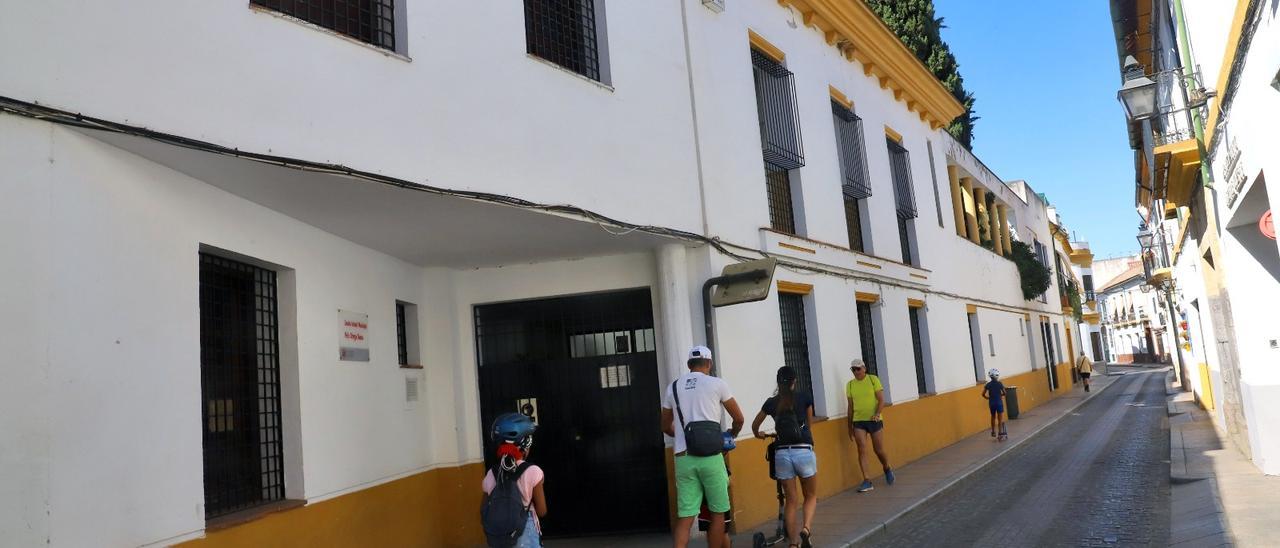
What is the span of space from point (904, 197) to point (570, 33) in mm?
9278

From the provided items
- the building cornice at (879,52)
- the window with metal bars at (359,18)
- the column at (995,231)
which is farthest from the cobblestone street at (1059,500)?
the column at (995,231)

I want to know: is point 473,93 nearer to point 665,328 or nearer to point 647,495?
point 665,328

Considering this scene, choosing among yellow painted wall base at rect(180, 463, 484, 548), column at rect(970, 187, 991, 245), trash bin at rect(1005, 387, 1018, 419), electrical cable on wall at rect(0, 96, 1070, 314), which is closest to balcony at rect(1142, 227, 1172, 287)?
column at rect(970, 187, 991, 245)

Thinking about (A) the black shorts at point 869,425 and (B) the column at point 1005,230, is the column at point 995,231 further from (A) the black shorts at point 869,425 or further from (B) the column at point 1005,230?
(A) the black shorts at point 869,425

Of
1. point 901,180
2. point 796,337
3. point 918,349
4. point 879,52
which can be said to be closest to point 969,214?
point 901,180

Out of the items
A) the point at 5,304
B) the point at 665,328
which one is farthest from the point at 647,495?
the point at 5,304

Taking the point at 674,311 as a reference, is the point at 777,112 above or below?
above

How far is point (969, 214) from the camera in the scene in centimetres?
2172

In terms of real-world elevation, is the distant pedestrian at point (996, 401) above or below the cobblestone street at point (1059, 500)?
above

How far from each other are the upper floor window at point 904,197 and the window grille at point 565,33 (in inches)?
341

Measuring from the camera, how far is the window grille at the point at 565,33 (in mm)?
7977

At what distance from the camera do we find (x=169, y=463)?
4977 mm

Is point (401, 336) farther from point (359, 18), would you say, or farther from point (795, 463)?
point (795, 463)

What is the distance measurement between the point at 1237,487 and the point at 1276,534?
9.09 ft
